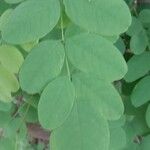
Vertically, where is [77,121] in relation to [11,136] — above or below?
above

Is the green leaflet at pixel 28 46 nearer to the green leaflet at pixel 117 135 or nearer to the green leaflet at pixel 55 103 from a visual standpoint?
the green leaflet at pixel 55 103

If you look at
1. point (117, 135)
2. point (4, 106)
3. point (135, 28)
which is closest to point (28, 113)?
point (4, 106)

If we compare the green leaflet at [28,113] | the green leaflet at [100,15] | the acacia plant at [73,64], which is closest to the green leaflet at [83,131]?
the acacia plant at [73,64]

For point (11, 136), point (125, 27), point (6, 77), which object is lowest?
point (11, 136)

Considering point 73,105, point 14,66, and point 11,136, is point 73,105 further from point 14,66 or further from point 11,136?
point 11,136

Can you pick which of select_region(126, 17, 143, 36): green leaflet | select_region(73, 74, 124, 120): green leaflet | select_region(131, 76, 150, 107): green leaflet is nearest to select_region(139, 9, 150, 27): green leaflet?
select_region(126, 17, 143, 36): green leaflet

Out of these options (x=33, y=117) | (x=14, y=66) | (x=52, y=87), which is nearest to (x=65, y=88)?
(x=52, y=87)
